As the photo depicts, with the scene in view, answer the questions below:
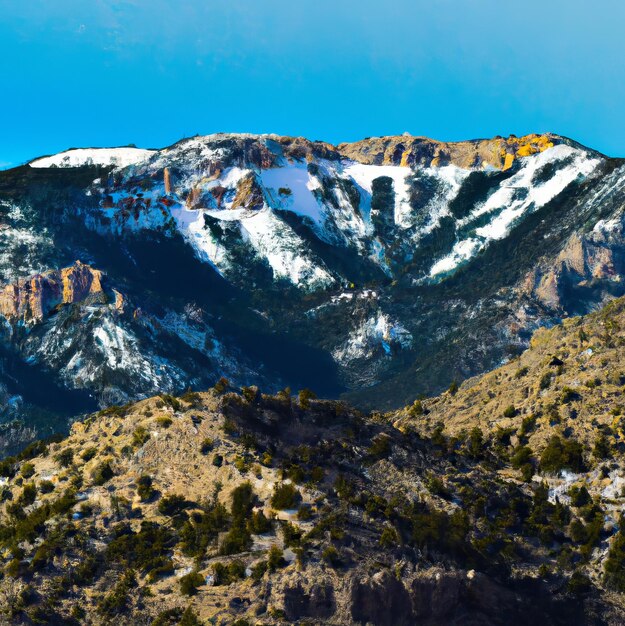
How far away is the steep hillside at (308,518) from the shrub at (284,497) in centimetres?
14

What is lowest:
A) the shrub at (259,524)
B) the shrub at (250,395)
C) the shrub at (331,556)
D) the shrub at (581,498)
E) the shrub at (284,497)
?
the shrub at (581,498)

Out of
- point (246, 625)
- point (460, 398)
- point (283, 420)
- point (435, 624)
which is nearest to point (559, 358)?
point (460, 398)

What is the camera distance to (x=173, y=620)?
72.8m

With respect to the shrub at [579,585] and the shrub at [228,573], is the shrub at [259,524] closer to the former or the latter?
the shrub at [228,573]

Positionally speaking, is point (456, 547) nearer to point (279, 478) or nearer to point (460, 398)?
point (279, 478)

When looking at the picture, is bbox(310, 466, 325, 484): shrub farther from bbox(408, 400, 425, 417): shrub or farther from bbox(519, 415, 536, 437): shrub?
bbox(408, 400, 425, 417): shrub

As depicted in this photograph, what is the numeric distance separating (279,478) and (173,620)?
15945 mm

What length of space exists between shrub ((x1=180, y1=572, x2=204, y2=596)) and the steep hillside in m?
0.10

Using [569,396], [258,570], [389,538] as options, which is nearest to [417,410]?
[569,396]

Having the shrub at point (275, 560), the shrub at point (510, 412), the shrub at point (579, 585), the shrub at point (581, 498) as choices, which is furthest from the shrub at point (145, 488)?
the shrub at point (510, 412)

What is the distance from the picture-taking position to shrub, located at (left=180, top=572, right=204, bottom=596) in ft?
245

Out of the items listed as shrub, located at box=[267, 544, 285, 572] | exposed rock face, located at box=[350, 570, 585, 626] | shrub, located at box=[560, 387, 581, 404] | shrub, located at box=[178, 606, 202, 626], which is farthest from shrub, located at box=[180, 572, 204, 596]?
shrub, located at box=[560, 387, 581, 404]

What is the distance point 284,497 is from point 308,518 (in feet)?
8.85

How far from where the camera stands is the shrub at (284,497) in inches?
3199
